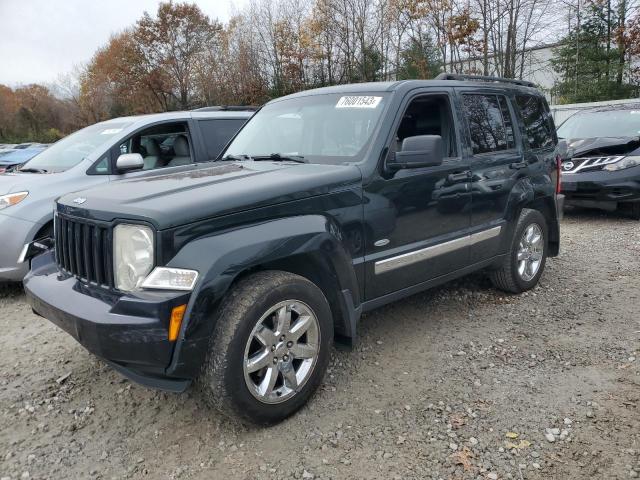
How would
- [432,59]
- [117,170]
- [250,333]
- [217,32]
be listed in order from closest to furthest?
[250,333]
[117,170]
[432,59]
[217,32]

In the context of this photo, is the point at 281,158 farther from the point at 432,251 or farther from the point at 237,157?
the point at 432,251

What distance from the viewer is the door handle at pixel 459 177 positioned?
387cm

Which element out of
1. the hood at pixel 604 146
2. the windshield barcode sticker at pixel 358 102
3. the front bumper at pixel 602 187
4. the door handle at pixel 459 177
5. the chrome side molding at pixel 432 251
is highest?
the windshield barcode sticker at pixel 358 102

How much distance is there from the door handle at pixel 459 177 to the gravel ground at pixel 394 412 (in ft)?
4.02

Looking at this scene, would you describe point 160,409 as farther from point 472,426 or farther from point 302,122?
point 302,122

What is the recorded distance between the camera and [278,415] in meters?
2.82

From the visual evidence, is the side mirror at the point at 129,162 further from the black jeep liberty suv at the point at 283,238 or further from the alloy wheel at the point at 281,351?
the alloy wheel at the point at 281,351

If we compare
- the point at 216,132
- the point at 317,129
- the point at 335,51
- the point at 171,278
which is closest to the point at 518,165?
the point at 317,129

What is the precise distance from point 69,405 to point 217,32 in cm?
3907

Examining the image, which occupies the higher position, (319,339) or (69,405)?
(319,339)

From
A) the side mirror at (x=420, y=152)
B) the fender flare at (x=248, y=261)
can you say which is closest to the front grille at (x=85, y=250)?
the fender flare at (x=248, y=261)

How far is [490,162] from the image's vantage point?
4254 millimetres

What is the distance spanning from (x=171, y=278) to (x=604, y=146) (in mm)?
8090

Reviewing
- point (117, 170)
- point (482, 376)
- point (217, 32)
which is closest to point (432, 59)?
point (217, 32)
